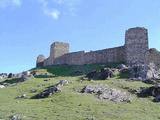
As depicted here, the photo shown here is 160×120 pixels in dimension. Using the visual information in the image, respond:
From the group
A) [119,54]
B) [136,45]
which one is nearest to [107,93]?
[136,45]

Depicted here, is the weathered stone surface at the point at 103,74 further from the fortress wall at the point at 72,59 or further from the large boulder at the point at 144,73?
the fortress wall at the point at 72,59

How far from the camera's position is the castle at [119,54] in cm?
8569

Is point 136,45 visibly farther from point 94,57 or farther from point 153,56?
point 94,57

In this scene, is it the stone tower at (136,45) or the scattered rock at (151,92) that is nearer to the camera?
the scattered rock at (151,92)

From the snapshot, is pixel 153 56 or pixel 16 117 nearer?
pixel 16 117

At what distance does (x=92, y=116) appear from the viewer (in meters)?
47.8

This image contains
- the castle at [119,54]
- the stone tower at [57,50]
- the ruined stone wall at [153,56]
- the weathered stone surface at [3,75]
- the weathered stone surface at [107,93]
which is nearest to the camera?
the weathered stone surface at [107,93]

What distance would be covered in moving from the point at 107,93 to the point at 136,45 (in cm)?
2967

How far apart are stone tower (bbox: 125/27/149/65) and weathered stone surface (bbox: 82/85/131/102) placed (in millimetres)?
25725

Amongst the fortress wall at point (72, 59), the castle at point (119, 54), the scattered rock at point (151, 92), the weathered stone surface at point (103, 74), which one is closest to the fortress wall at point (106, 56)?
the castle at point (119, 54)

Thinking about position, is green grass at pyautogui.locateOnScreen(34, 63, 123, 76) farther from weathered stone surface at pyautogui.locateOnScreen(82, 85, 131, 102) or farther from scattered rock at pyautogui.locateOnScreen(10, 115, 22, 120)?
scattered rock at pyautogui.locateOnScreen(10, 115, 22, 120)

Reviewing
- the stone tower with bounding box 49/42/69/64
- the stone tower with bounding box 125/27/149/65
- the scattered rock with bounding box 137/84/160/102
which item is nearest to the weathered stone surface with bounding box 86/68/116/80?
the scattered rock with bounding box 137/84/160/102

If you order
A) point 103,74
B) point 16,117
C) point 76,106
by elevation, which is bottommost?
point 16,117

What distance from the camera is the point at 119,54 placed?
9150 centimetres
